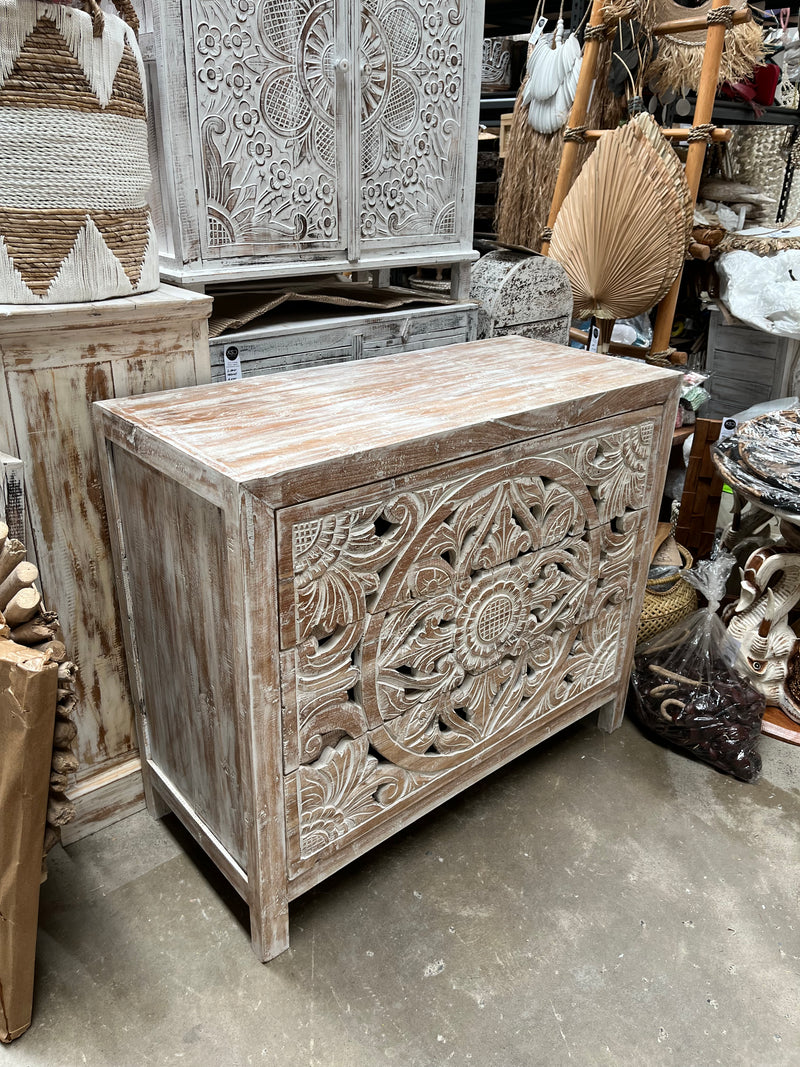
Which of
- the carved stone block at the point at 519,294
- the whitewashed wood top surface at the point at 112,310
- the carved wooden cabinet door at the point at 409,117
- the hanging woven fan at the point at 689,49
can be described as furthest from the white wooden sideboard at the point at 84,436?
the hanging woven fan at the point at 689,49

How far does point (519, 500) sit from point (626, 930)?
2.73 feet

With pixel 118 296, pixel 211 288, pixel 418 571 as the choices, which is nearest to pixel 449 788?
pixel 418 571

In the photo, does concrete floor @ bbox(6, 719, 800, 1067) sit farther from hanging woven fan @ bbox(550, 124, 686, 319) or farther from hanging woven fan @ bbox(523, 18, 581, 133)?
hanging woven fan @ bbox(523, 18, 581, 133)

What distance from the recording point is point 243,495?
3.39 feet

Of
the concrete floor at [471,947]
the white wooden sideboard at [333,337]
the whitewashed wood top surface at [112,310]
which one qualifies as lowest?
the concrete floor at [471,947]

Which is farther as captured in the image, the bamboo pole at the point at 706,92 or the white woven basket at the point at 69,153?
the bamboo pole at the point at 706,92

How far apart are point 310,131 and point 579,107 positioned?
3.88ft

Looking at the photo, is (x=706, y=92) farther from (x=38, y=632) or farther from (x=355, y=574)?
(x=38, y=632)

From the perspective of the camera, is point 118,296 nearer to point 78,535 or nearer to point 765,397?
point 78,535

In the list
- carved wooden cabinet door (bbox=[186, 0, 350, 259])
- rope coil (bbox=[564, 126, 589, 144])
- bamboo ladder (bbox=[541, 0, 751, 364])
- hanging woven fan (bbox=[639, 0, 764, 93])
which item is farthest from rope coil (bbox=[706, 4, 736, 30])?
carved wooden cabinet door (bbox=[186, 0, 350, 259])

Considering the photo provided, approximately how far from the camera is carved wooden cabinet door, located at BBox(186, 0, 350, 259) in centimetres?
136

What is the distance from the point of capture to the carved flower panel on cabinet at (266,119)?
136cm

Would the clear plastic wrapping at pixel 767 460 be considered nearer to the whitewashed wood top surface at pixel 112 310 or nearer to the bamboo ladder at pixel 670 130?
the bamboo ladder at pixel 670 130

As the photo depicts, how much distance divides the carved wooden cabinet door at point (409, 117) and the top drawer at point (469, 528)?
0.64 metres
